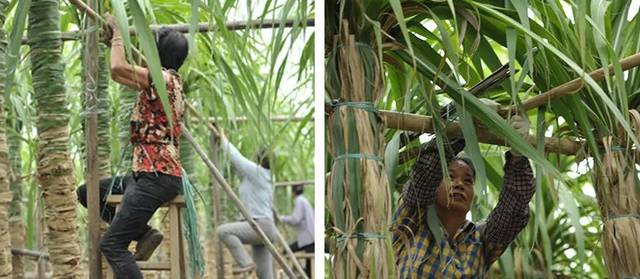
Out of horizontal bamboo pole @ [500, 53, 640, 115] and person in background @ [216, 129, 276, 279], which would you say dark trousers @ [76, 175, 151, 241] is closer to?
horizontal bamboo pole @ [500, 53, 640, 115]

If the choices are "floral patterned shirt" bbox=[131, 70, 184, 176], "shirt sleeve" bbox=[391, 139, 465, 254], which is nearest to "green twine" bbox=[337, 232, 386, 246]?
"shirt sleeve" bbox=[391, 139, 465, 254]

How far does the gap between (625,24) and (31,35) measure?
0.91 metres

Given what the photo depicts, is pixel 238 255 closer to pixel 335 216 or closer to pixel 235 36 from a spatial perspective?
pixel 235 36

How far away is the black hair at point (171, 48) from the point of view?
152 centimetres

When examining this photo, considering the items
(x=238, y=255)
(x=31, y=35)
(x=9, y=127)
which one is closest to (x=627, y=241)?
(x=31, y=35)

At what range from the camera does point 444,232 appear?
133 cm

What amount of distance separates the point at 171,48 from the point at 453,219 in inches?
20.6

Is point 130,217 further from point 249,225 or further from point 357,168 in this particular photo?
point 249,225

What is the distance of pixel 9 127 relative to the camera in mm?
2283

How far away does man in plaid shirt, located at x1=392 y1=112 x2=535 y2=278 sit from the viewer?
126cm

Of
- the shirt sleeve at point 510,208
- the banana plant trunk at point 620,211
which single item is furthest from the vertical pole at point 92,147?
the banana plant trunk at point 620,211

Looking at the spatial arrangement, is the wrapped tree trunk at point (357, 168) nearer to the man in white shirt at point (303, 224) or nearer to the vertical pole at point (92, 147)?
the vertical pole at point (92, 147)

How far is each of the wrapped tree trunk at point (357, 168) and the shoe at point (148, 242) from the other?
504 mm

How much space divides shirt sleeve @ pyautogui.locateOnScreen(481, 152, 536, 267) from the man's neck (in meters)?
0.04
